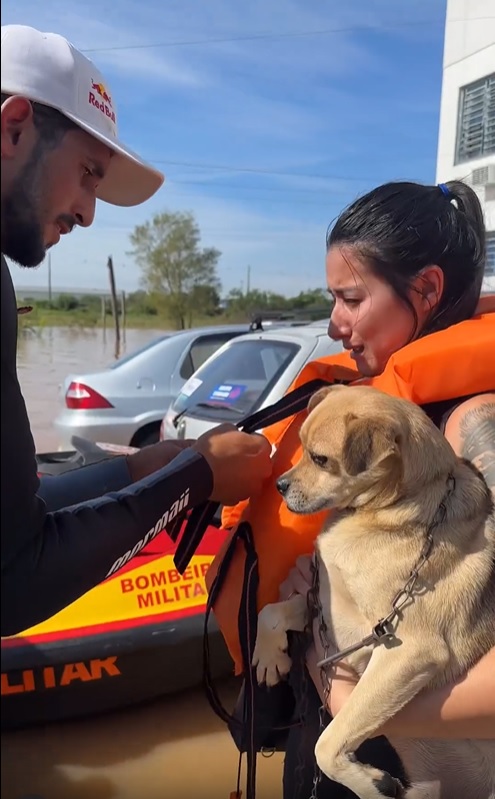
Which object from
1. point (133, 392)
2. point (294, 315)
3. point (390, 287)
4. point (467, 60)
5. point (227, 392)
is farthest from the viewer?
point (294, 315)

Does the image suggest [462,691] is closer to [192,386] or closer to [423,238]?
[423,238]

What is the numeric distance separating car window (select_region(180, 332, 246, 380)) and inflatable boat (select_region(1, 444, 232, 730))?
541 cm

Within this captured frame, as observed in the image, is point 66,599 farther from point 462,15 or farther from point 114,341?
point 114,341

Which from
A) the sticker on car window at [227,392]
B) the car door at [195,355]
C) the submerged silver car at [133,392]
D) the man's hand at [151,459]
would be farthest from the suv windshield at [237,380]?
the man's hand at [151,459]

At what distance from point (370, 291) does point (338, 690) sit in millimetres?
1134

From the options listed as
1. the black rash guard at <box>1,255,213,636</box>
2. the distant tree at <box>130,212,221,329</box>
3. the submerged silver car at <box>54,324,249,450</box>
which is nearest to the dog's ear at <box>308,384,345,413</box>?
the black rash guard at <box>1,255,213,636</box>

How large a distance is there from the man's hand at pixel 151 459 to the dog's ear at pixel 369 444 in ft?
1.79

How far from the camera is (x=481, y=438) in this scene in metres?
1.91

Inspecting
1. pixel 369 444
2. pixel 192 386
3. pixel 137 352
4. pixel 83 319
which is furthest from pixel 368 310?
pixel 137 352

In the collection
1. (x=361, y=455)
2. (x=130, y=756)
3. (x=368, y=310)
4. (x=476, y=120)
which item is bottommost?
(x=130, y=756)

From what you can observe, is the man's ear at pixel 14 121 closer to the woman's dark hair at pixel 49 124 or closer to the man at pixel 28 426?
the man at pixel 28 426

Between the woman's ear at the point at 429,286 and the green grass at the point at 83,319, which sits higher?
the woman's ear at the point at 429,286

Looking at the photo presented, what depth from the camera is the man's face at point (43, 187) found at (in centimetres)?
147

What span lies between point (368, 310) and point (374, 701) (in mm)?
1082
